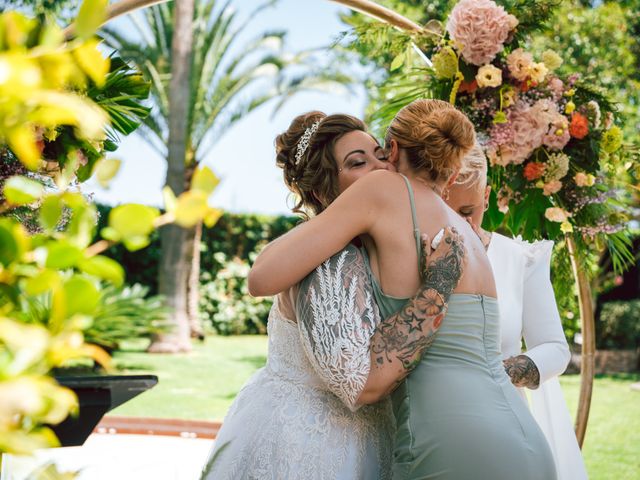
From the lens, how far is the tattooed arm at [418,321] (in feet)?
6.51

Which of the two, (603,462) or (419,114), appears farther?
(603,462)

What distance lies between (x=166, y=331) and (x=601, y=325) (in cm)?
839

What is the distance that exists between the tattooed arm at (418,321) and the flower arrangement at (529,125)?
1.95 m

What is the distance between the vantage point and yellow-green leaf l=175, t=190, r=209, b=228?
69 cm

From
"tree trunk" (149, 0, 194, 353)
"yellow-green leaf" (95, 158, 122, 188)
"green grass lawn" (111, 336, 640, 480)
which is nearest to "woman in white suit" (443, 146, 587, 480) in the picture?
"yellow-green leaf" (95, 158, 122, 188)

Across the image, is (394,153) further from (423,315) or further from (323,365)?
(323,365)

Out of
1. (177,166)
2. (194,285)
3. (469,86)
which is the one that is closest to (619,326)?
(194,285)

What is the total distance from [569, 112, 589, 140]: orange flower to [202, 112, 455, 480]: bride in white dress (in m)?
1.71

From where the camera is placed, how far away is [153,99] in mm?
14203

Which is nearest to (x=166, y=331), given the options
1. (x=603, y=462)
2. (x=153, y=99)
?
(x=153, y=99)

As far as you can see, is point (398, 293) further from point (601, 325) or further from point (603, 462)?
point (601, 325)

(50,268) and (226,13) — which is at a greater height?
(226,13)

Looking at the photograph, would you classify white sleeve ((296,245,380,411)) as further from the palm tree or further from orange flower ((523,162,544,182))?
the palm tree

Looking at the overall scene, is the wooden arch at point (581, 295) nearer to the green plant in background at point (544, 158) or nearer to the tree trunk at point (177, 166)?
the green plant in background at point (544, 158)
